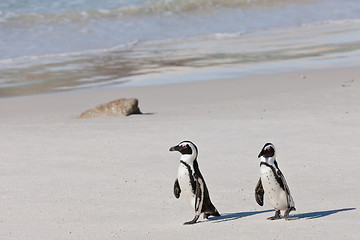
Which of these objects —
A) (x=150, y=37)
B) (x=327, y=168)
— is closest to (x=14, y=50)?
(x=150, y=37)

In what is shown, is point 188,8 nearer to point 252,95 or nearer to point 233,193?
point 252,95

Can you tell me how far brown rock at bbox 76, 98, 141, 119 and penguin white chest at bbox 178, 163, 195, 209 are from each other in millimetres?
4852

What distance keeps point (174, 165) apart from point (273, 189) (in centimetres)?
206

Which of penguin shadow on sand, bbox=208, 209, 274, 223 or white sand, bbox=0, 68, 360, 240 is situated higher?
white sand, bbox=0, 68, 360, 240

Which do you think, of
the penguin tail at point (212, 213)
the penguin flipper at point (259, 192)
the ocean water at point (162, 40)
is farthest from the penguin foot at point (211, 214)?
the ocean water at point (162, 40)

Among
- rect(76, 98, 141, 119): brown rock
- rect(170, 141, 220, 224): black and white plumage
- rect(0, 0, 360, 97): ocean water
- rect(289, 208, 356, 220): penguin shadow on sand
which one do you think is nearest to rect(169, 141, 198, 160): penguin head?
rect(170, 141, 220, 224): black and white plumage

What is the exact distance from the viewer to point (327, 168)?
6223 mm

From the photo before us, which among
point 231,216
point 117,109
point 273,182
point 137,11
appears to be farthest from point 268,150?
point 137,11

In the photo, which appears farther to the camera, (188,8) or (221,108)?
(188,8)

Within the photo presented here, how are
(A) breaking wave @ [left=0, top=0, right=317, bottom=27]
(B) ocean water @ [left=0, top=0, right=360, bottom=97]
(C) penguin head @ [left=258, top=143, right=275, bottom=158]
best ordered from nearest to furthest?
1. (C) penguin head @ [left=258, top=143, right=275, bottom=158]
2. (B) ocean water @ [left=0, top=0, right=360, bottom=97]
3. (A) breaking wave @ [left=0, top=0, right=317, bottom=27]

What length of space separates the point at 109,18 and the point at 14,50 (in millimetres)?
6846

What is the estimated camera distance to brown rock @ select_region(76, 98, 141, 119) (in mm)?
9602

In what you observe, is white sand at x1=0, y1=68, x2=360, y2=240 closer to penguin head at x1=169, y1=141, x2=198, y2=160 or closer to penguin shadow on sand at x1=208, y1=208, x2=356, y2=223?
penguin shadow on sand at x1=208, y1=208, x2=356, y2=223

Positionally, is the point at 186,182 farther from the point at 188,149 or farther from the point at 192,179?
the point at 188,149
